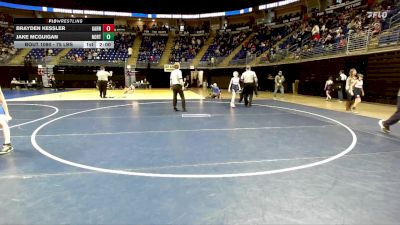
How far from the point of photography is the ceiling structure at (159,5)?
35719 millimetres

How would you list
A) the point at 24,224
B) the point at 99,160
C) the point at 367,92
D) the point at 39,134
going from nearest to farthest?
the point at 24,224, the point at 99,160, the point at 39,134, the point at 367,92

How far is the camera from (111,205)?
302 centimetres

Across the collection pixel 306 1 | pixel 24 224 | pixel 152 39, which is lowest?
pixel 24 224

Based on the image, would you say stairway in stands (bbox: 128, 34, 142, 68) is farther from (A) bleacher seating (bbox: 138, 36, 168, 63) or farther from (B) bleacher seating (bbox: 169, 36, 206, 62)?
(B) bleacher seating (bbox: 169, 36, 206, 62)

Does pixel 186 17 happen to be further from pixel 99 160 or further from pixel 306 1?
pixel 99 160

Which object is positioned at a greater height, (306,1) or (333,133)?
(306,1)

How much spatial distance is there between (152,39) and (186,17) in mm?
6131

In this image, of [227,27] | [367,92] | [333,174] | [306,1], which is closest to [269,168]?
[333,174]

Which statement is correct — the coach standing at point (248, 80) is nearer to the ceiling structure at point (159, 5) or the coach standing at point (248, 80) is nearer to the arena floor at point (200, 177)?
the arena floor at point (200, 177)

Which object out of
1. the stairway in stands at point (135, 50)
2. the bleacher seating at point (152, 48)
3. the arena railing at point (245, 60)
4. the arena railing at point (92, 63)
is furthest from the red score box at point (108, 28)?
the bleacher seating at point (152, 48)

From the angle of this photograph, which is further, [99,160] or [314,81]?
[314,81]

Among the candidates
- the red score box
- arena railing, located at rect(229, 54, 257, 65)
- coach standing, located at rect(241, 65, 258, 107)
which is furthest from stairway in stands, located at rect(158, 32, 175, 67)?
coach standing, located at rect(241, 65, 258, 107)
